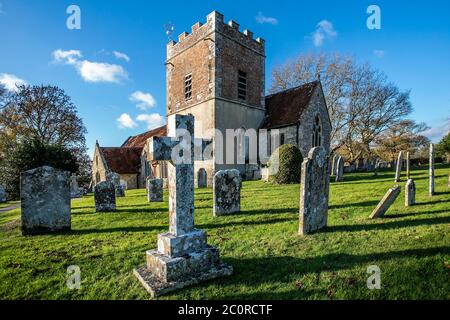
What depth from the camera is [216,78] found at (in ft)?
55.6

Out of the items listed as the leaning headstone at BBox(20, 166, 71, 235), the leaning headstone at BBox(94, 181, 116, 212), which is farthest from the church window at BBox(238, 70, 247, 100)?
the leaning headstone at BBox(20, 166, 71, 235)

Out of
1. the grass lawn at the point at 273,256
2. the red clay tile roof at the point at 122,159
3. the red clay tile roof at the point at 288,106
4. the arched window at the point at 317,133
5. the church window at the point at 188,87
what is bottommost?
the grass lawn at the point at 273,256

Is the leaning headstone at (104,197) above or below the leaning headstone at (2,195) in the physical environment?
above

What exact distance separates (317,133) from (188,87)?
11657 mm

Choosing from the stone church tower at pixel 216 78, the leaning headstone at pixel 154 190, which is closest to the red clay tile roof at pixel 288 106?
the stone church tower at pixel 216 78

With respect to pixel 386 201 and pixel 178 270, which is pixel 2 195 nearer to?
pixel 178 270

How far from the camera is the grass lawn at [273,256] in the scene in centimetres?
289

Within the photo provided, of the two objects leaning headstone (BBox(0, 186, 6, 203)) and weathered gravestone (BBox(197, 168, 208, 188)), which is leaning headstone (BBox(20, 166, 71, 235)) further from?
leaning headstone (BBox(0, 186, 6, 203))

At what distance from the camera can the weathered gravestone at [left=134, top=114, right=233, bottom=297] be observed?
3.12m

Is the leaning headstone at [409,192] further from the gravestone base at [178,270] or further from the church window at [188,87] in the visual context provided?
the church window at [188,87]

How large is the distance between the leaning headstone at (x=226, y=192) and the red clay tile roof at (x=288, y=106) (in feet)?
39.7

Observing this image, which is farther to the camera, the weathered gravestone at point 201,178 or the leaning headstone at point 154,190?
the weathered gravestone at point 201,178
